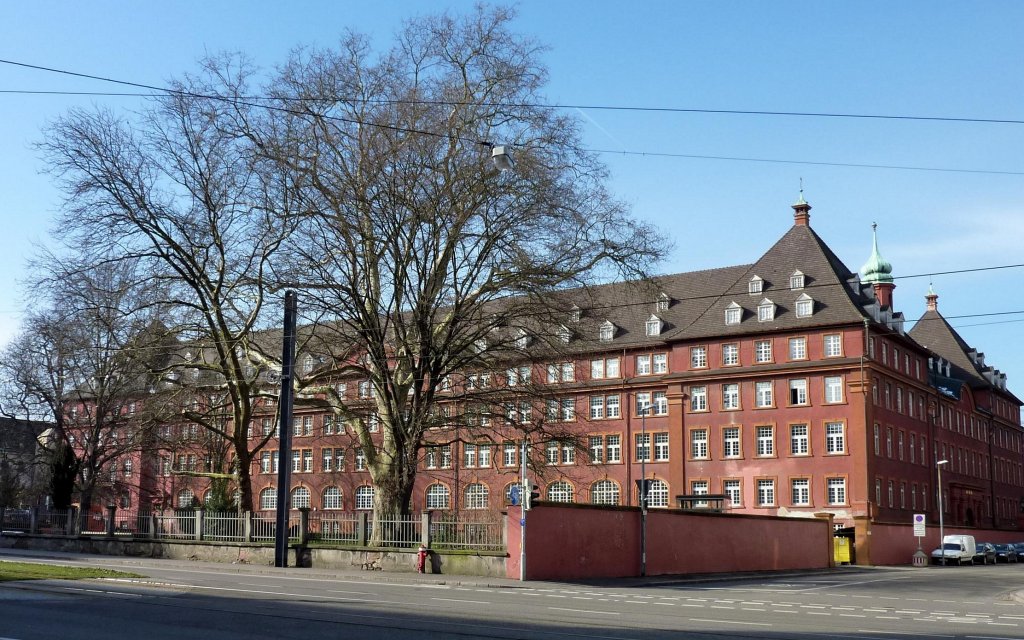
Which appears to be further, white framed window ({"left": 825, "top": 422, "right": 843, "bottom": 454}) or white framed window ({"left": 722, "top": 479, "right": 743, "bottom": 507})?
white framed window ({"left": 722, "top": 479, "right": 743, "bottom": 507})

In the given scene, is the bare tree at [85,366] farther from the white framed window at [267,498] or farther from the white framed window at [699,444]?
the white framed window at [699,444]

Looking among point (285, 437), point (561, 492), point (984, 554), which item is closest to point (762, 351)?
point (561, 492)

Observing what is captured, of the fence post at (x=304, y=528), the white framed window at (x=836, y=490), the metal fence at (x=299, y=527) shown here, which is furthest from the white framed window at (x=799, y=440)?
the fence post at (x=304, y=528)

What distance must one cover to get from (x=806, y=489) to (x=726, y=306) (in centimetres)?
1309

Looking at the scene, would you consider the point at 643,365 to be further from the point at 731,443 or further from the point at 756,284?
the point at 756,284

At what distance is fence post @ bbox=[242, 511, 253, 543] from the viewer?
35.9m

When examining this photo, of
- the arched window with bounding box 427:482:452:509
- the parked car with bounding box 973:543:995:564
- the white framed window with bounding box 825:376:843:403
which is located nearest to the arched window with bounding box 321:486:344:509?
the arched window with bounding box 427:482:452:509

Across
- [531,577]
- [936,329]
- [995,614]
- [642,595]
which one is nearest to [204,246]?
[531,577]

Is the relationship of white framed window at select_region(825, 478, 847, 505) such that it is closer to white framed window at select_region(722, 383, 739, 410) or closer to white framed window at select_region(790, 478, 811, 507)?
white framed window at select_region(790, 478, 811, 507)

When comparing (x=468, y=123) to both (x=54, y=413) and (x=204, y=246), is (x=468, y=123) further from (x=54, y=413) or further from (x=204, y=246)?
(x=54, y=413)

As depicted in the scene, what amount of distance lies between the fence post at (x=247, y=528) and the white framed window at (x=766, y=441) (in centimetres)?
3825

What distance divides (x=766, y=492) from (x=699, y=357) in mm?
9639

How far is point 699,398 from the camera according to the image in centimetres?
6869

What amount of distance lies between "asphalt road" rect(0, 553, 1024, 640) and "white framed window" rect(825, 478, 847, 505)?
111ft
